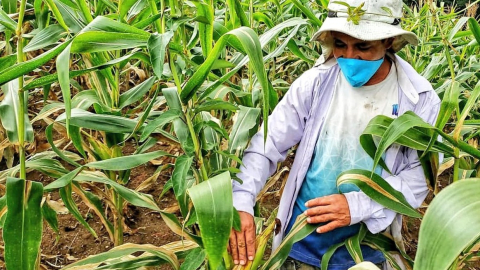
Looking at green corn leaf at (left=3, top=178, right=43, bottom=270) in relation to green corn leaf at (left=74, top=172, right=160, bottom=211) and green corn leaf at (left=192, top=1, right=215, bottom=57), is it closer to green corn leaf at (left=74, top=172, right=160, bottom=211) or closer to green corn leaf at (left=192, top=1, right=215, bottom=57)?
green corn leaf at (left=74, top=172, right=160, bottom=211)

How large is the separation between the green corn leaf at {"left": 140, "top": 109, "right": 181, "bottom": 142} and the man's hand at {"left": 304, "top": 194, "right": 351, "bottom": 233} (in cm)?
43

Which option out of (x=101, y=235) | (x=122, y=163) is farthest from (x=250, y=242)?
(x=101, y=235)

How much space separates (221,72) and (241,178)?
2.09 feet

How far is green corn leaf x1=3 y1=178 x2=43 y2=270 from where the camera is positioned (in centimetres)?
93

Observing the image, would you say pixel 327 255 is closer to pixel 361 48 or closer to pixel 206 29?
pixel 361 48

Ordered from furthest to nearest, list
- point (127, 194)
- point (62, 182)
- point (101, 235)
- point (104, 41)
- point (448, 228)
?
point (101, 235) → point (127, 194) → point (62, 182) → point (104, 41) → point (448, 228)

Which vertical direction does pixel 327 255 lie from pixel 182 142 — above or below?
below

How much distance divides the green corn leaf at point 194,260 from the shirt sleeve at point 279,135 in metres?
0.22

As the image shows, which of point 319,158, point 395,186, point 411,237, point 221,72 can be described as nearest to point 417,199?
point 395,186

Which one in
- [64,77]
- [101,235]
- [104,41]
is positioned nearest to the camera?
[64,77]

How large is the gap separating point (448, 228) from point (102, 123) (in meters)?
0.80

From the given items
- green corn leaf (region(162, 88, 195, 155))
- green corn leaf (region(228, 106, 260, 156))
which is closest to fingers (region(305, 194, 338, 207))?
green corn leaf (region(228, 106, 260, 156))

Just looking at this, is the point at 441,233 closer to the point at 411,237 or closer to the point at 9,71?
the point at 9,71

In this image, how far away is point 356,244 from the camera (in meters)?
1.21
